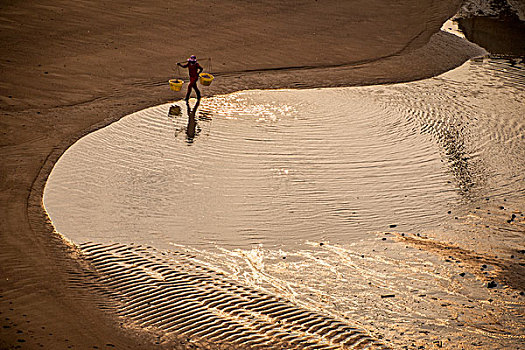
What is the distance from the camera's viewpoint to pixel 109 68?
16.1m

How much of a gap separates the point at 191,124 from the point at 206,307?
6.41 m

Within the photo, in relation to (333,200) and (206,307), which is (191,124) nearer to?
(333,200)

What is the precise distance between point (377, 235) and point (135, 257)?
158 inches

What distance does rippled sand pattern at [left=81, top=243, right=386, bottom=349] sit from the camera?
7.43 m

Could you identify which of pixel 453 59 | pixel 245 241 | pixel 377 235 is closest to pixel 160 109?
pixel 245 241

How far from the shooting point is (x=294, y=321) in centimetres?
773

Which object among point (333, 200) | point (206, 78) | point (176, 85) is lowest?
point (333, 200)

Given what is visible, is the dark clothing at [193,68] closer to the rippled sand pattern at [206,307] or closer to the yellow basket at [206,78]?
the yellow basket at [206,78]

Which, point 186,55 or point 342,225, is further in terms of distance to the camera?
point 186,55

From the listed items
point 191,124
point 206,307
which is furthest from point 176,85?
point 206,307

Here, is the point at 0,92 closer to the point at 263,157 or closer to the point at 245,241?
the point at 263,157

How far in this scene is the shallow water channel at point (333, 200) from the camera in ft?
27.5

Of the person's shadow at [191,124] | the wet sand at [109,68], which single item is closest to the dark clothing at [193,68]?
the person's shadow at [191,124]

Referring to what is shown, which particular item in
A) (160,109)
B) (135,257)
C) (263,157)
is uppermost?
(160,109)
